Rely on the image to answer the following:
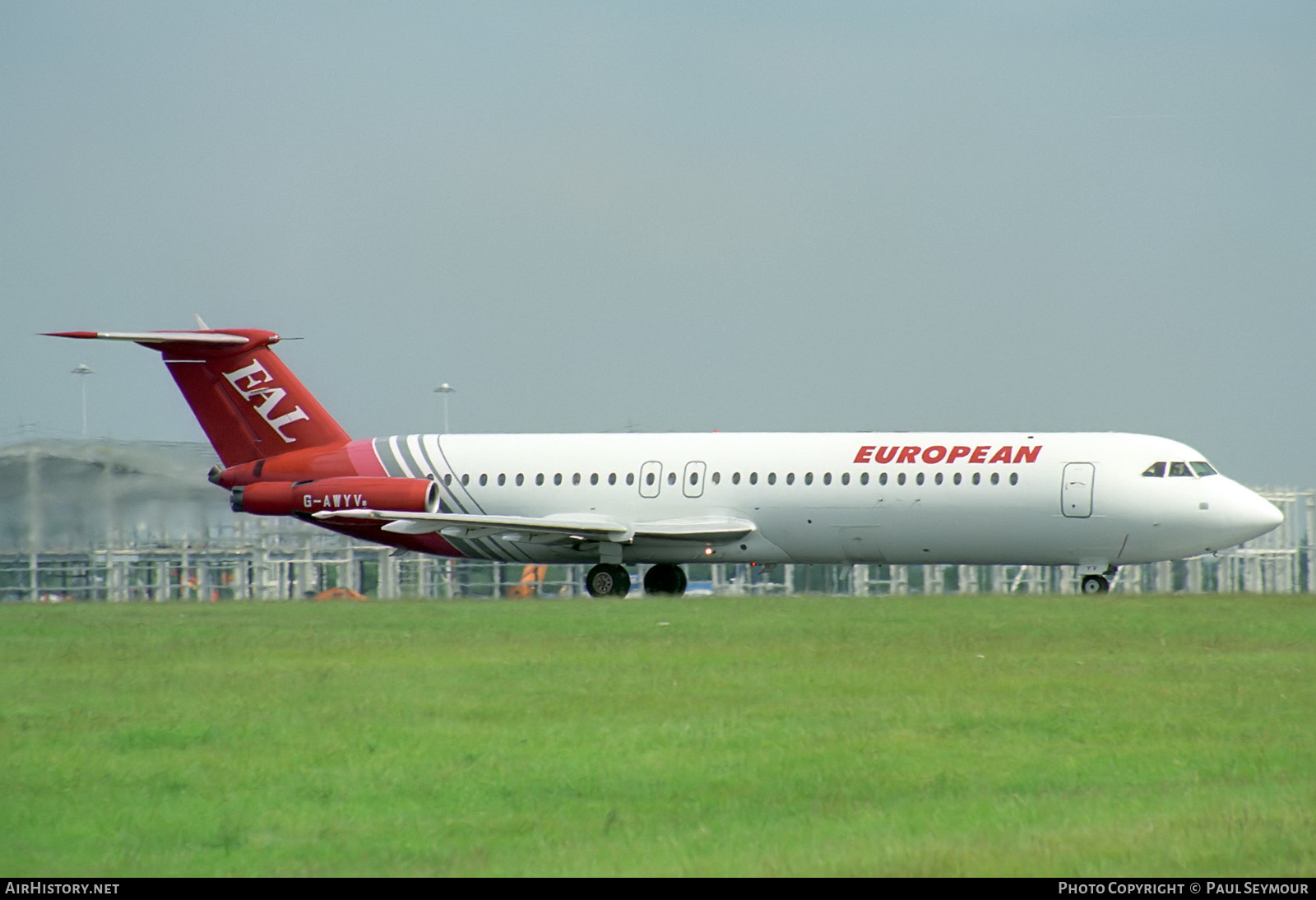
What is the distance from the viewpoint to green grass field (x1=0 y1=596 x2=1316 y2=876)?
9.48 metres

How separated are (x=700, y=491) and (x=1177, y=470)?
8548mm

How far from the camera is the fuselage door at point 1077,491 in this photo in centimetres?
3134

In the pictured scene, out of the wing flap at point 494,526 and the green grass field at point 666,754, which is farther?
the wing flap at point 494,526

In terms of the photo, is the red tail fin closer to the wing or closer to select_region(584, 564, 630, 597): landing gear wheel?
the wing

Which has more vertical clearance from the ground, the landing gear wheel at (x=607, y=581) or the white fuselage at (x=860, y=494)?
the white fuselage at (x=860, y=494)

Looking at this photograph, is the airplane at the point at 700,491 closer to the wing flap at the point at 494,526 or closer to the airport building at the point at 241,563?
the wing flap at the point at 494,526

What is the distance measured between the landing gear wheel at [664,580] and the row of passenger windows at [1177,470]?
9312 mm

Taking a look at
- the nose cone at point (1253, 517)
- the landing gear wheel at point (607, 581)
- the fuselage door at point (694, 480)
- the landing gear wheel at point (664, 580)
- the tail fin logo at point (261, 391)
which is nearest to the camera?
the nose cone at point (1253, 517)

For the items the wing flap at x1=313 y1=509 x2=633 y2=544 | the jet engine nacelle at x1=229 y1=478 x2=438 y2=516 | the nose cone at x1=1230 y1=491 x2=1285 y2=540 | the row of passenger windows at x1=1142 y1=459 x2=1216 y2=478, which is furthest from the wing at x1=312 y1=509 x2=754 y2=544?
the nose cone at x1=1230 y1=491 x2=1285 y2=540

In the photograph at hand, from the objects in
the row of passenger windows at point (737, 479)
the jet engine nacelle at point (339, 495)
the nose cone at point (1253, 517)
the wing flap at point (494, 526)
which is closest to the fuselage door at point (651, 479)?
the row of passenger windows at point (737, 479)

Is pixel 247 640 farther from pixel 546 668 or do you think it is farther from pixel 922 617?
pixel 922 617

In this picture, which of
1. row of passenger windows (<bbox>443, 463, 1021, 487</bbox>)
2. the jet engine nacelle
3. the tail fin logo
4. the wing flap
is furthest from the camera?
the tail fin logo

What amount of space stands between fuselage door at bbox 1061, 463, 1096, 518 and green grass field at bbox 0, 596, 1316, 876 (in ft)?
31.3
